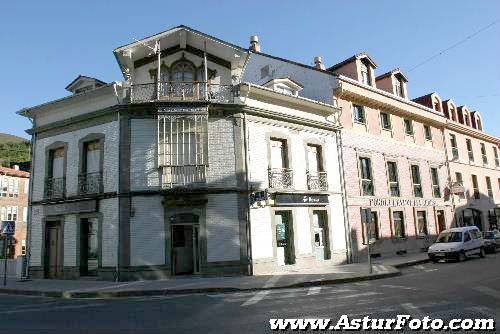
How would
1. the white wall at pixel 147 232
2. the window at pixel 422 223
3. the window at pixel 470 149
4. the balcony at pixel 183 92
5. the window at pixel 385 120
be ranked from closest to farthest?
the white wall at pixel 147 232 → the balcony at pixel 183 92 → the window at pixel 385 120 → the window at pixel 422 223 → the window at pixel 470 149

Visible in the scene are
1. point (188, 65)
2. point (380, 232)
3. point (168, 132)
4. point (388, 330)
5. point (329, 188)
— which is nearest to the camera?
point (388, 330)

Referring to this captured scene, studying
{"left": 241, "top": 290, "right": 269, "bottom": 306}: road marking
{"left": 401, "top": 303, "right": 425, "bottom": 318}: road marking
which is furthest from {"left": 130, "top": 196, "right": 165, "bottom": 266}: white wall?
{"left": 401, "top": 303, "right": 425, "bottom": 318}: road marking

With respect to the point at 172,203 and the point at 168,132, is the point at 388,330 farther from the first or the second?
the point at 168,132

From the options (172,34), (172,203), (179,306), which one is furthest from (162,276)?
(172,34)

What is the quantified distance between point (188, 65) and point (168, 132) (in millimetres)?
3543

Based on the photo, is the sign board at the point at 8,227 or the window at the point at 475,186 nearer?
the sign board at the point at 8,227

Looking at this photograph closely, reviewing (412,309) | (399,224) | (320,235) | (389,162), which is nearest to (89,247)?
(320,235)

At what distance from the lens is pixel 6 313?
384 inches

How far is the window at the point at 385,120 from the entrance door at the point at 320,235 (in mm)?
8761

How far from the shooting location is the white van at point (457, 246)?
63.8 ft

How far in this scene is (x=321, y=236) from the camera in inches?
798

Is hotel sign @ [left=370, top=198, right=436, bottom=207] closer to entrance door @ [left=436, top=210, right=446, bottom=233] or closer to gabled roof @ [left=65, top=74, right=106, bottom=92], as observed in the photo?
entrance door @ [left=436, top=210, right=446, bottom=233]

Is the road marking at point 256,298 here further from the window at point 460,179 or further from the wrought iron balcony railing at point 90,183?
the window at point 460,179

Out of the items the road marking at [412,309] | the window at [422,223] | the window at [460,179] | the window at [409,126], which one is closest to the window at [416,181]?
the window at [422,223]
